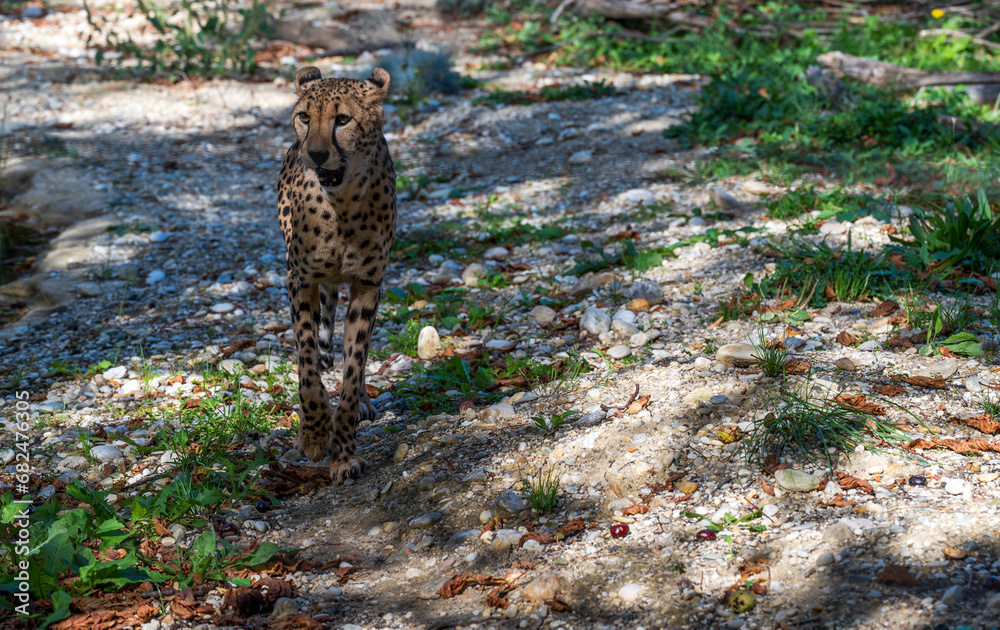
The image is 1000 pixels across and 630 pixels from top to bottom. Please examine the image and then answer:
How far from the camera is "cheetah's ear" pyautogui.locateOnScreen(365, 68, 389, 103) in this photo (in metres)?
3.96

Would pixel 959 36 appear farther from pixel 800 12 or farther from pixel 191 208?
pixel 191 208

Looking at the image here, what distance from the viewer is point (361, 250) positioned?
4.23 m

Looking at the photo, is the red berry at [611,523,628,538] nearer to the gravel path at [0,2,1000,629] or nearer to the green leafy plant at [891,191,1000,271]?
the gravel path at [0,2,1000,629]

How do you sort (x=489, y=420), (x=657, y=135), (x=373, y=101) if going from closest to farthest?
(x=373, y=101), (x=489, y=420), (x=657, y=135)

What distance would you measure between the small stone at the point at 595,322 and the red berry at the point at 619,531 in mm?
2053

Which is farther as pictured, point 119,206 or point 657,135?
point 657,135

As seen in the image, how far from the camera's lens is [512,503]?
139 inches

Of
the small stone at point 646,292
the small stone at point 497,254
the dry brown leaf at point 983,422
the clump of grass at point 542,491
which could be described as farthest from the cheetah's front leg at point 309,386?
the dry brown leaf at point 983,422

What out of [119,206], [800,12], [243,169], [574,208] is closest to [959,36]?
[800,12]

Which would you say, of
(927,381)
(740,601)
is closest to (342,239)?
(740,601)

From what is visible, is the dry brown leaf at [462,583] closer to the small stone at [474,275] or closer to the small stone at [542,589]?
the small stone at [542,589]

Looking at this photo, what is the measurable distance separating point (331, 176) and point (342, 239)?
0.47 m

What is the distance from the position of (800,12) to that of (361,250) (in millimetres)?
10107

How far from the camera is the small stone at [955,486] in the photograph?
125 inches
